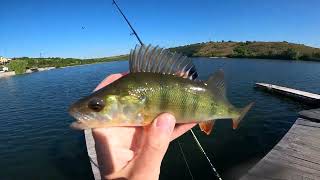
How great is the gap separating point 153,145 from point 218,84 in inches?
50.1

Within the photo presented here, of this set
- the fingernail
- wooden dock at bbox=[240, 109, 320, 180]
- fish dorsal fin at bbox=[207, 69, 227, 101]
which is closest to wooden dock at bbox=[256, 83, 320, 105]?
wooden dock at bbox=[240, 109, 320, 180]

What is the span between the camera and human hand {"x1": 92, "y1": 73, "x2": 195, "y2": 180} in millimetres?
2879

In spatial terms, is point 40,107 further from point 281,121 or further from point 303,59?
point 303,59

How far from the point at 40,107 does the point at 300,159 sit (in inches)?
1352

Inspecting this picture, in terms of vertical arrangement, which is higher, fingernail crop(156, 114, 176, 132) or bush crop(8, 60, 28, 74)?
fingernail crop(156, 114, 176, 132)

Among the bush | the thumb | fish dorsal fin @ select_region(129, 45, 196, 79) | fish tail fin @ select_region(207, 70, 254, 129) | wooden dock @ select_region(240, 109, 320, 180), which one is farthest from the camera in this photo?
the bush

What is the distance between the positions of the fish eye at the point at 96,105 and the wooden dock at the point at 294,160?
9472mm

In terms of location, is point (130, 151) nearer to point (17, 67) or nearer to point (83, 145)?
point (83, 145)

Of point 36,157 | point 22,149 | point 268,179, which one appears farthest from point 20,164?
point 268,179

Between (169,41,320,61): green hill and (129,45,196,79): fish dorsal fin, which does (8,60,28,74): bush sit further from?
(129,45,196,79): fish dorsal fin

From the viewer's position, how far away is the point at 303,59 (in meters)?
120

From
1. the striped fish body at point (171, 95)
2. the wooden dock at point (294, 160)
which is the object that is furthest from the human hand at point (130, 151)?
the wooden dock at point (294, 160)

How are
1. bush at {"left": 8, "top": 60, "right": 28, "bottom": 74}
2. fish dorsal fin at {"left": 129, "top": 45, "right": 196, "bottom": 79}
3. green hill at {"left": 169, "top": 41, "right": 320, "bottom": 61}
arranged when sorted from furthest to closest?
bush at {"left": 8, "top": 60, "right": 28, "bottom": 74} → green hill at {"left": 169, "top": 41, "right": 320, "bottom": 61} → fish dorsal fin at {"left": 129, "top": 45, "right": 196, "bottom": 79}

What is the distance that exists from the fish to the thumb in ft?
0.32
